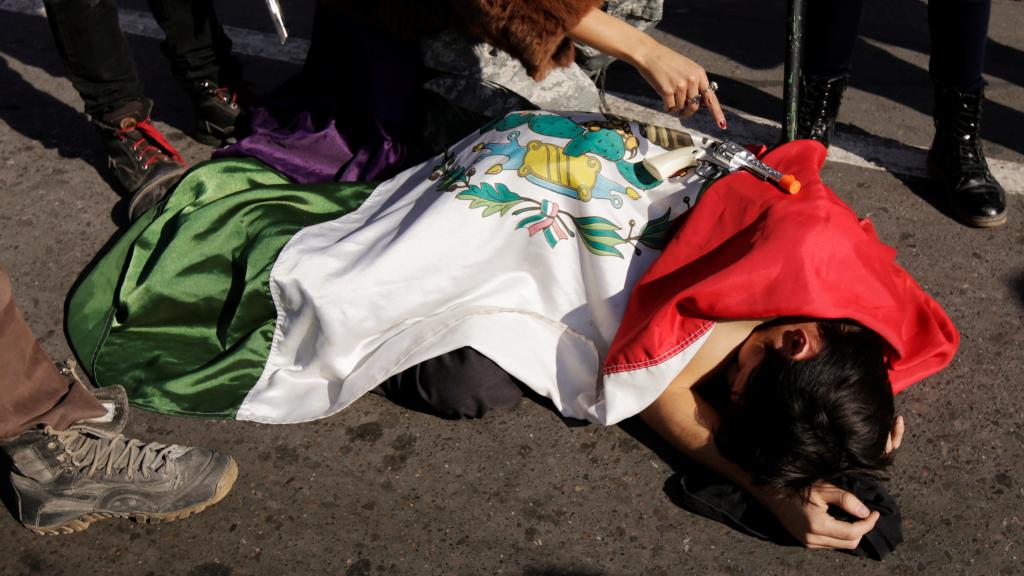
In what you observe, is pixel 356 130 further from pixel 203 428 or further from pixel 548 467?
pixel 548 467

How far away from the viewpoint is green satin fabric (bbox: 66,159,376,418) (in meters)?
2.29

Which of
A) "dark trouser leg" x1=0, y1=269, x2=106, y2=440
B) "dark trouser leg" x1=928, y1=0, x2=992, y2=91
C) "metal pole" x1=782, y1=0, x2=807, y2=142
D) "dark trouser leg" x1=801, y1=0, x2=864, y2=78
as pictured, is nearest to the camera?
"dark trouser leg" x1=0, y1=269, x2=106, y2=440

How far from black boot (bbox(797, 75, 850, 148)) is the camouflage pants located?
0.70m

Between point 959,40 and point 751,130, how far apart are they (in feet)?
2.51

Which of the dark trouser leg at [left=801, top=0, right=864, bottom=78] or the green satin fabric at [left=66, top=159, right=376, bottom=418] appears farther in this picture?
the dark trouser leg at [left=801, top=0, right=864, bottom=78]

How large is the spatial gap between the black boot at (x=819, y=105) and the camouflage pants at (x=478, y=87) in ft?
2.29

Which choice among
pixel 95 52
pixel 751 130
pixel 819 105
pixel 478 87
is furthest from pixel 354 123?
pixel 819 105

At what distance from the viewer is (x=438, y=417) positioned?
2.27 m

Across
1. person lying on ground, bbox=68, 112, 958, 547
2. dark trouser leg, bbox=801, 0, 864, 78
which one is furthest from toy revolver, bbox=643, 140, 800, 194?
dark trouser leg, bbox=801, 0, 864, 78

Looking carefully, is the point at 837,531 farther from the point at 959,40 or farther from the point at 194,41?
the point at 194,41

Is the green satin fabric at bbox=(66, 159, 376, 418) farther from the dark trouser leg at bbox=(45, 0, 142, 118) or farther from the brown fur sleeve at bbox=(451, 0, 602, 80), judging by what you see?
the brown fur sleeve at bbox=(451, 0, 602, 80)

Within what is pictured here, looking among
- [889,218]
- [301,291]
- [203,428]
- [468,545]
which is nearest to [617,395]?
[468,545]

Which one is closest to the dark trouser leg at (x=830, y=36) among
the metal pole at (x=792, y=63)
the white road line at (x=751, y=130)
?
the metal pole at (x=792, y=63)

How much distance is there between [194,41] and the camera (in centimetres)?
299
